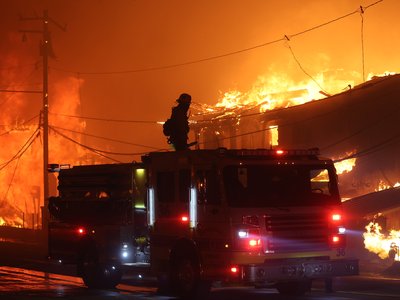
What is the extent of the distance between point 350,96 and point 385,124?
2.42m

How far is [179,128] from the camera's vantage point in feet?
44.2

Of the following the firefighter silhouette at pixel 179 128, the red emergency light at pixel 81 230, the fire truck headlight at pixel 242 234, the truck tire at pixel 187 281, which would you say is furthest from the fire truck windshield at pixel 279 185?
the red emergency light at pixel 81 230

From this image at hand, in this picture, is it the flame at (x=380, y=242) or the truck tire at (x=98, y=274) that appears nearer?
the truck tire at (x=98, y=274)

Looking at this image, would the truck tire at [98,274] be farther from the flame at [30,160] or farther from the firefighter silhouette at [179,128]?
the flame at [30,160]

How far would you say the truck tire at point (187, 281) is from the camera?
11.8 metres

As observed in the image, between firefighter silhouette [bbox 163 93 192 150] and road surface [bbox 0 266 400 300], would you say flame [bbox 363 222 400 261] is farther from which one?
firefighter silhouette [bbox 163 93 192 150]

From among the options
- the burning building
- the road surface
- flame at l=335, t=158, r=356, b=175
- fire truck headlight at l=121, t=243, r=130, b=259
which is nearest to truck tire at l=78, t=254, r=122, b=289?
the road surface

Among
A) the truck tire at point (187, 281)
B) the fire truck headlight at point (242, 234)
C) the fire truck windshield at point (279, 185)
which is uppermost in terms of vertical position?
the fire truck windshield at point (279, 185)

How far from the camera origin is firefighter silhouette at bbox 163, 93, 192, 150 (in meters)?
13.4

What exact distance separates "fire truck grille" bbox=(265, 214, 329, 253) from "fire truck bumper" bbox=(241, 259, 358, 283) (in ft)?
0.75

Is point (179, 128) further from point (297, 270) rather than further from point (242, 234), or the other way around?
point (297, 270)

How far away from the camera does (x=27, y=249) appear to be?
29219 millimetres

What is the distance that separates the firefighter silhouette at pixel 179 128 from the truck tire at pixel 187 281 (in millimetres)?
2265

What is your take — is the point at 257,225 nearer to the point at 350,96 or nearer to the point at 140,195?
the point at 140,195
